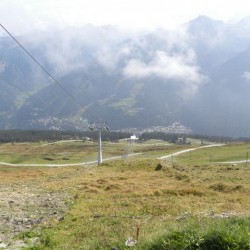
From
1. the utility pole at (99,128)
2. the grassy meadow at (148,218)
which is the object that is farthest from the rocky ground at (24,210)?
the utility pole at (99,128)

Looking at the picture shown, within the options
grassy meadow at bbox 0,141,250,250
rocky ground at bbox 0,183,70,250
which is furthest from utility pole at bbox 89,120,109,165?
rocky ground at bbox 0,183,70,250

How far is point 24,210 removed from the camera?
33562mm

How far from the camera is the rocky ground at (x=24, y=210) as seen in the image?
970 inches

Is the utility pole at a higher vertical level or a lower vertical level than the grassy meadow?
higher

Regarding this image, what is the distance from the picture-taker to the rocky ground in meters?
24.6

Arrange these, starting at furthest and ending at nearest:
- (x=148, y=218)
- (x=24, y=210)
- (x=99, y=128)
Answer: (x=99, y=128), (x=24, y=210), (x=148, y=218)

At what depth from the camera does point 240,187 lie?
4378 cm

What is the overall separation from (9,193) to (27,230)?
17.5m

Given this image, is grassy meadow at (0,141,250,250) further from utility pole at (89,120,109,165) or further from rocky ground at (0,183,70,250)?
utility pole at (89,120,109,165)

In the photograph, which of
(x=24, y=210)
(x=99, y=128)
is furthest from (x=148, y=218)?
(x=99, y=128)

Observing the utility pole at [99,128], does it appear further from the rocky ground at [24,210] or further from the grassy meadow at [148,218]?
the rocky ground at [24,210]

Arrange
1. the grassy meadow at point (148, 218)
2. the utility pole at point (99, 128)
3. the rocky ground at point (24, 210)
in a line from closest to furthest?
1. the grassy meadow at point (148, 218)
2. the rocky ground at point (24, 210)
3. the utility pole at point (99, 128)

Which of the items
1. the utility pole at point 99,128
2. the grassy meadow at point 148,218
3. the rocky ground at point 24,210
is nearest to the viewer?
the grassy meadow at point 148,218

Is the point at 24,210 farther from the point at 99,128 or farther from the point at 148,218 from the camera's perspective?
the point at 99,128
